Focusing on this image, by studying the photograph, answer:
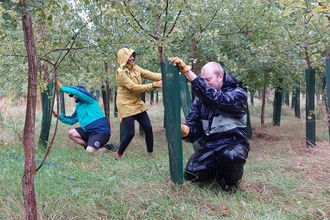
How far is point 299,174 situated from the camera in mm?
3500

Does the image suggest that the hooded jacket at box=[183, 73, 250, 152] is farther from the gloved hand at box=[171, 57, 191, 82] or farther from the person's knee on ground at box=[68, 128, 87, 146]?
the person's knee on ground at box=[68, 128, 87, 146]

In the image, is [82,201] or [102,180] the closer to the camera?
[82,201]

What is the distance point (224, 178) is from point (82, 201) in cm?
127

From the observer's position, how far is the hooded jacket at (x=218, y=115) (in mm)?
2775

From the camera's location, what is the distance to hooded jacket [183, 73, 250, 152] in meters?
2.78

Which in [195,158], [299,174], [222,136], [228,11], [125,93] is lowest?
[299,174]

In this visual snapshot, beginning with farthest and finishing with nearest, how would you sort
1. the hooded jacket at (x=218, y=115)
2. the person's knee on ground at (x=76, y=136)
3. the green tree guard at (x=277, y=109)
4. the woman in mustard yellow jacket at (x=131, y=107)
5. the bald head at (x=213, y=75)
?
1. the green tree guard at (x=277, y=109)
2. the person's knee on ground at (x=76, y=136)
3. the woman in mustard yellow jacket at (x=131, y=107)
4. the bald head at (x=213, y=75)
5. the hooded jacket at (x=218, y=115)

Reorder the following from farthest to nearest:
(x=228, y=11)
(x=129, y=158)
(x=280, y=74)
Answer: (x=280, y=74) → (x=228, y=11) → (x=129, y=158)

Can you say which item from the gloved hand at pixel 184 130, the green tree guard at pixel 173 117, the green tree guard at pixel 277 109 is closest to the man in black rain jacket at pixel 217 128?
the gloved hand at pixel 184 130

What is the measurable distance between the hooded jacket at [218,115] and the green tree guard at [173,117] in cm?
21

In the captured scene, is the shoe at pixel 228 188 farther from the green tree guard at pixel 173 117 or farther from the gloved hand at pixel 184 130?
the gloved hand at pixel 184 130

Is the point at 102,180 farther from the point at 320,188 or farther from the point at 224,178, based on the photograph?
the point at 320,188

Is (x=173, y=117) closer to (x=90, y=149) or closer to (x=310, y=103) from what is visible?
(x=90, y=149)

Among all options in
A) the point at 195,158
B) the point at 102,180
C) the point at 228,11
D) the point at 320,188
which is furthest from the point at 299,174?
the point at 228,11
